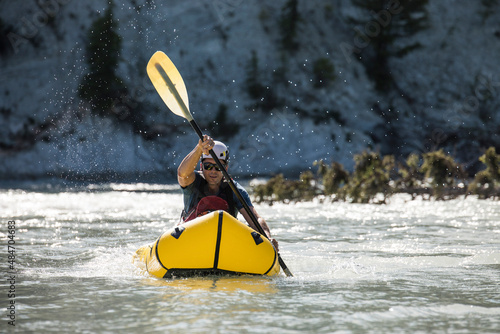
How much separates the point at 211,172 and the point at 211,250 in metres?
1.23

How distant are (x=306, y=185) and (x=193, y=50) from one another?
56.8ft

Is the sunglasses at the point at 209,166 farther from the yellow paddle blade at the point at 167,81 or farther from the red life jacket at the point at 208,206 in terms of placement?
the yellow paddle blade at the point at 167,81

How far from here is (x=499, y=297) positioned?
4.59 m

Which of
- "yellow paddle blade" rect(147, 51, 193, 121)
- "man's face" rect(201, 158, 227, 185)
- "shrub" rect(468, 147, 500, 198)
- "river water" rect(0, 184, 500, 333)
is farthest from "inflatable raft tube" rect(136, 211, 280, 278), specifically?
"shrub" rect(468, 147, 500, 198)

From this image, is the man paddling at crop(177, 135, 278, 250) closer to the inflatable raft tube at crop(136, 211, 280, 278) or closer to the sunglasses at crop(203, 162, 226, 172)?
the sunglasses at crop(203, 162, 226, 172)

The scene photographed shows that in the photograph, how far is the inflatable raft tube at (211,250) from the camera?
521 cm

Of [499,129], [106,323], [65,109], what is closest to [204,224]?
[106,323]

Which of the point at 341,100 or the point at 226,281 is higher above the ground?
the point at 341,100

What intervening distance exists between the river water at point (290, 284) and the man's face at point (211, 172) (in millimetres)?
1158

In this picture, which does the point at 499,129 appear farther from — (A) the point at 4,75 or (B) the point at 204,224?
(B) the point at 204,224

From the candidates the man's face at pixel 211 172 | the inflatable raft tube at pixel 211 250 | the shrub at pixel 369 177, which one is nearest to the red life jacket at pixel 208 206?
the man's face at pixel 211 172

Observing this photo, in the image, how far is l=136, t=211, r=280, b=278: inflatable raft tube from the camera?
17.1 feet

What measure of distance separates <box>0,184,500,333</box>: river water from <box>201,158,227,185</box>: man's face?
1158 millimetres

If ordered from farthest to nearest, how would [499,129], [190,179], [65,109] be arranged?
[499,129] < [65,109] < [190,179]
